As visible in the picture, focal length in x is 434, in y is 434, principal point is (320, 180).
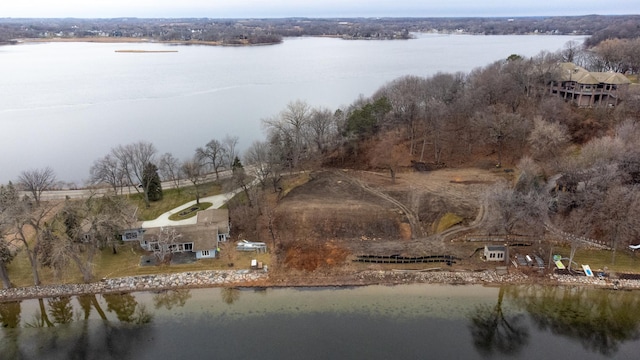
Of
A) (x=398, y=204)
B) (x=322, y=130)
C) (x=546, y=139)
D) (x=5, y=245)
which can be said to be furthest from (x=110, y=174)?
(x=546, y=139)

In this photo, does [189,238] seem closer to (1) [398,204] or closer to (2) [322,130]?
(1) [398,204]

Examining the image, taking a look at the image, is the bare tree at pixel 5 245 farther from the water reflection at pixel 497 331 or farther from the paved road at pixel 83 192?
the water reflection at pixel 497 331

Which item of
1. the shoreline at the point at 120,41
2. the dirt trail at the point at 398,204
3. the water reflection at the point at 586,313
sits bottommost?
the water reflection at the point at 586,313

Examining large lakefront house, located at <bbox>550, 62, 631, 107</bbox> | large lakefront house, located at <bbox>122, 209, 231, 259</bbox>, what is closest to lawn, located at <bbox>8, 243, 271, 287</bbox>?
large lakefront house, located at <bbox>122, 209, 231, 259</bbox>

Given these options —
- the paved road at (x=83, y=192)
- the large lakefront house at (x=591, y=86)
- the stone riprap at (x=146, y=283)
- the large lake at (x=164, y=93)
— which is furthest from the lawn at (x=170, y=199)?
the large lakefront house at (x=591, y=86)

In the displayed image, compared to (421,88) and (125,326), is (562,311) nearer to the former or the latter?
(125,326)

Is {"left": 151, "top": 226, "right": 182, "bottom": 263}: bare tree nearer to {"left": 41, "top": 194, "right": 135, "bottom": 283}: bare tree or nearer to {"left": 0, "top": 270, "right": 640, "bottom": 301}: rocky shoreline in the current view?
{"left": 0, "top": 270, "right": 640, "bottom": 301}: rocky shoreline

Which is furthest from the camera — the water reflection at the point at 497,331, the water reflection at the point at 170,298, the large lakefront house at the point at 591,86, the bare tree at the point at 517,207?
the large lakefront house at the point at 591,86
